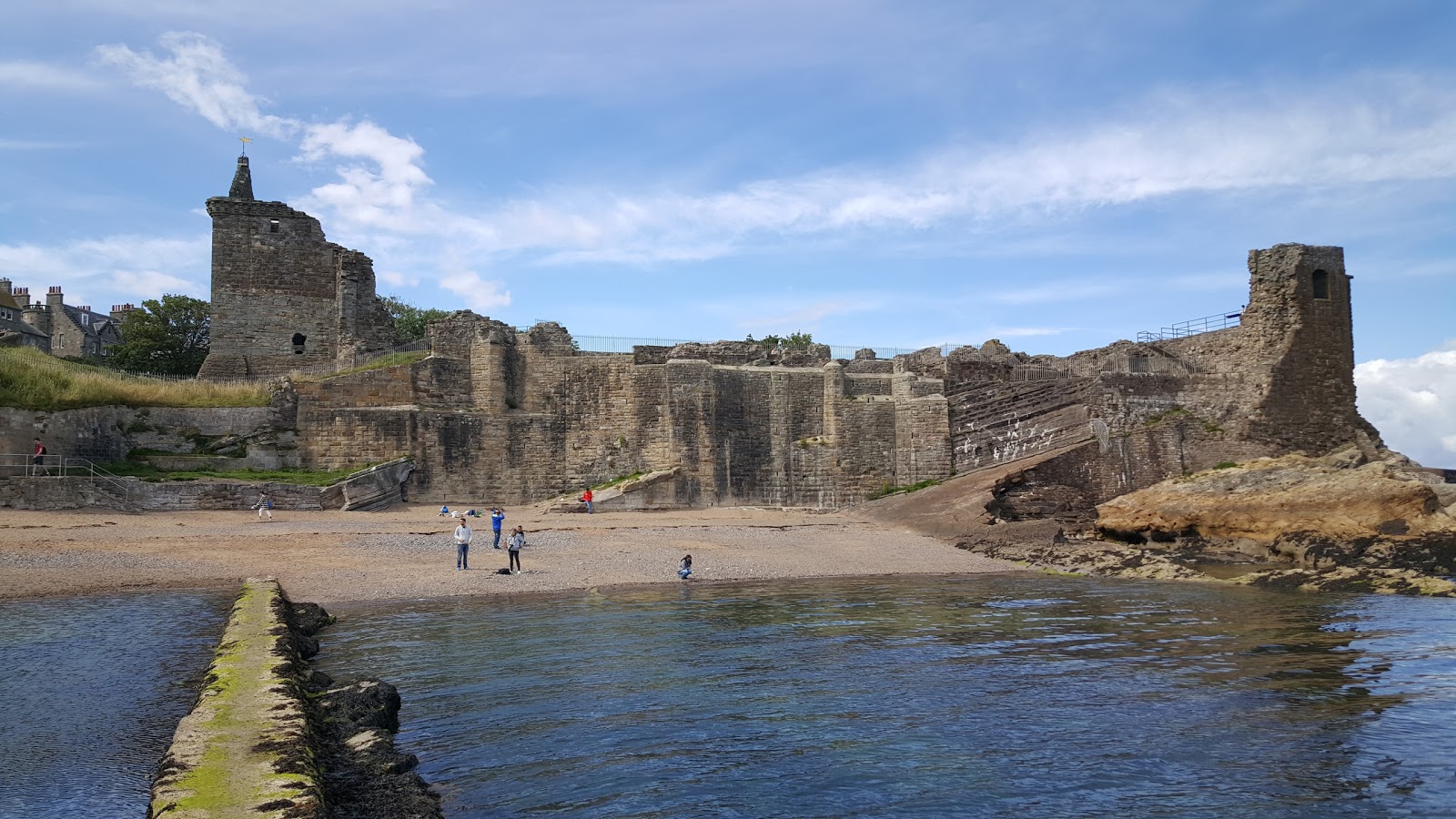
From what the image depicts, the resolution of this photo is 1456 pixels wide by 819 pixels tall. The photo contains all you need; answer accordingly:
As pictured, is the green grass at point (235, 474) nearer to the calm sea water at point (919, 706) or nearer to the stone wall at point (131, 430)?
the stone wall at point (131, 430)

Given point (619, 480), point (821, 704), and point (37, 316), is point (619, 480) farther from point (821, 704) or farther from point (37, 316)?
point (37, 316)

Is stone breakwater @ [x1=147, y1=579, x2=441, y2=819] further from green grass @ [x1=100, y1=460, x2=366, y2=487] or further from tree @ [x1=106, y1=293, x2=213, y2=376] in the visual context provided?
tree @ [x1=106, y1=293, x2=213, y2=376]

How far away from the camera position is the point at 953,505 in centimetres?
2781

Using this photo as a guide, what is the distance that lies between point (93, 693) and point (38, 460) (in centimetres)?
1792

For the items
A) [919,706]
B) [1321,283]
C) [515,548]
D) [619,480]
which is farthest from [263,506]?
[1321,283]

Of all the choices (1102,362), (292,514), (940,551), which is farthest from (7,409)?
(1102,362)

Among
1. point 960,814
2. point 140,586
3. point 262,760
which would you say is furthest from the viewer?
point 140,586

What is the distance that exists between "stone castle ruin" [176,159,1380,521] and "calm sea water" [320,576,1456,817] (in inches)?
474

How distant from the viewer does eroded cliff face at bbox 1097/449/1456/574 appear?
21.0 meters

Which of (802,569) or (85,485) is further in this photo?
(85,485)

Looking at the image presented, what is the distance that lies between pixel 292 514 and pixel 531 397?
325 inches

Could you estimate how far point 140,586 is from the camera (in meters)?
16.7

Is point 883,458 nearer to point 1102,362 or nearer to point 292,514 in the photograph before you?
point 1102,362

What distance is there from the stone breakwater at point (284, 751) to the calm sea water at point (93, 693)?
34 centimetres
